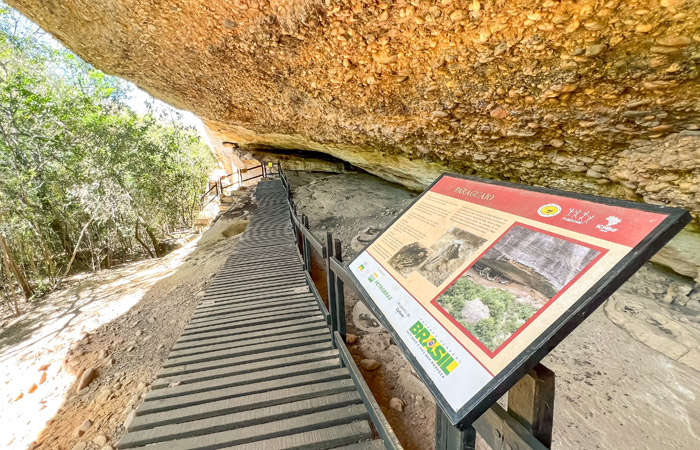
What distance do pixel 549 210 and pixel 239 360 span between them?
2798 mm

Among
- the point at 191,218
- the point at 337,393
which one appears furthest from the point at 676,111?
the point at 191,218

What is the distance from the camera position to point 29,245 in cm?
1220

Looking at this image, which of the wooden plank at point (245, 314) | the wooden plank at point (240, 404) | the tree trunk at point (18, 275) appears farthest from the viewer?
the tree trunk at point (18, 275)

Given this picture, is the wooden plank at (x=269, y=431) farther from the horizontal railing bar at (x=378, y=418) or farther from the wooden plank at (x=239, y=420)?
the horizontal railing bar at (x=378, y=418)

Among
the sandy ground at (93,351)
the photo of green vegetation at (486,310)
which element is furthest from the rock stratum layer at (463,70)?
the sandy ground at (93,351)

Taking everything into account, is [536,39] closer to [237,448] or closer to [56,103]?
[237,448]

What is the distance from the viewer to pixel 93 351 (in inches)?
182

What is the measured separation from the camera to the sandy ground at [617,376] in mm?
2320

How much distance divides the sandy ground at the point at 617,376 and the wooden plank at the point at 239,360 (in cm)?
62

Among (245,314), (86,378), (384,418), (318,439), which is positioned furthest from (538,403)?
(86,378)

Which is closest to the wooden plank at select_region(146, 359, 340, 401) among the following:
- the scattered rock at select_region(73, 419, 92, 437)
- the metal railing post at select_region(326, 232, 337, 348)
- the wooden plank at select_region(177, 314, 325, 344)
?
the metal railing post at select_region(326, 232, 337, 348)

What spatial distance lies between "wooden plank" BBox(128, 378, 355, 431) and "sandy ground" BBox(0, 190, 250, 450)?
1048 mm

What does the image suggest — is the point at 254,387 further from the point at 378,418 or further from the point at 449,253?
the point at 449,253

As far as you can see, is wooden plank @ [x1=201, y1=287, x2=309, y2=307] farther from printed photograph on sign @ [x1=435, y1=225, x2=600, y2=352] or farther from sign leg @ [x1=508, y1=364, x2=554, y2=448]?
sign leg @ [x1=508, y1=364, x2=554, y2=448]
